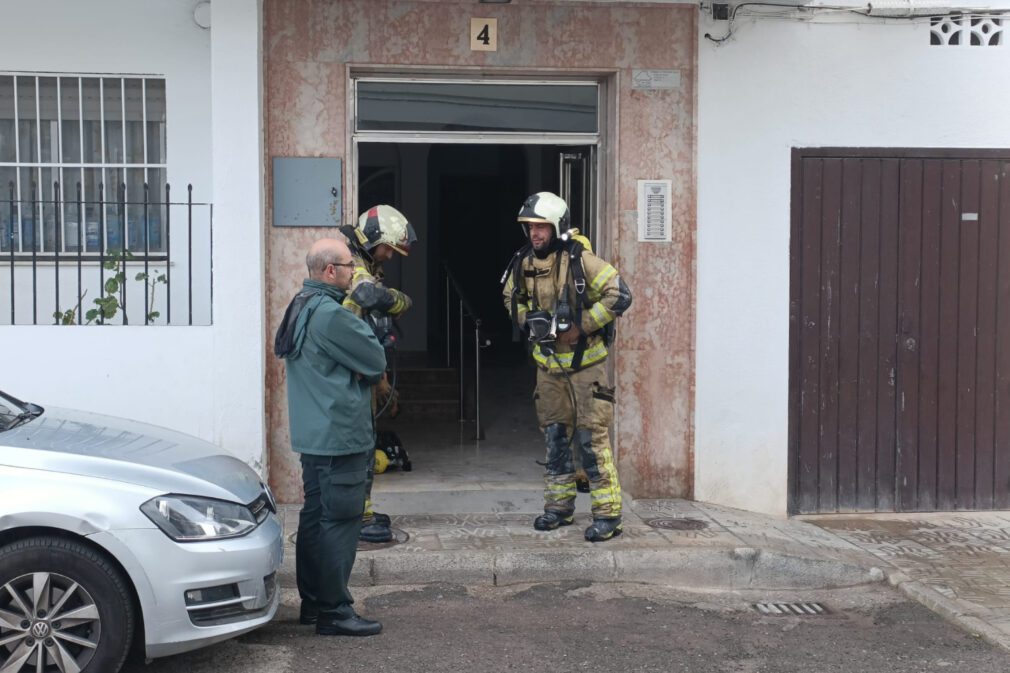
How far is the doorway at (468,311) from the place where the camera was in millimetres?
8461

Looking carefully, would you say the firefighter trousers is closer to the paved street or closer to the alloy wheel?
the paved street

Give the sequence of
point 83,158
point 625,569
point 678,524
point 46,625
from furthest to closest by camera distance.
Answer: point 83,158
point 678,524
point 625,569
point 46,625

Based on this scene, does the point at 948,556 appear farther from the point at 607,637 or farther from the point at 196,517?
the point at 196,517

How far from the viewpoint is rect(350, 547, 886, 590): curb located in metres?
6.64

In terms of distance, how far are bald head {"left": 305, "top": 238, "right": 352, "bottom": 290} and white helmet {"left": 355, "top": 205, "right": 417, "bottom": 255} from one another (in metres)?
1.07

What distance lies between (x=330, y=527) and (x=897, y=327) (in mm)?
4788

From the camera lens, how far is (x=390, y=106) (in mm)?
8125

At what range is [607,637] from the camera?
5684mm

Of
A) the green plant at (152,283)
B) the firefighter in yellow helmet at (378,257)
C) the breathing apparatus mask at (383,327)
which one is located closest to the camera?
the firefighter in yellow helmet at (378,257)

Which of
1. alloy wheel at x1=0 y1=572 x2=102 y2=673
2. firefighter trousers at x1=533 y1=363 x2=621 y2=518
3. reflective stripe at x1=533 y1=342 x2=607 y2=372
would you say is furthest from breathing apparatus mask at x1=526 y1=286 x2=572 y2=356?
alloy wheel at x1=0 y1=572 x2=102 y2=673

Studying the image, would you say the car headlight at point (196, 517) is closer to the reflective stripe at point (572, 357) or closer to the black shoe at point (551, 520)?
the reflective stripe at point (572, 357)

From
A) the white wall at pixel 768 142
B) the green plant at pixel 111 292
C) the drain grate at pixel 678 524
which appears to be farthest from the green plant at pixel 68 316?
the white wall at pixel 768 142

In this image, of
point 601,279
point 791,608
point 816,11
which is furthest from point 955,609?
point 816,11

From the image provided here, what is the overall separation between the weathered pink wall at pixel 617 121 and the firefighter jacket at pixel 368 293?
130 centimetres
